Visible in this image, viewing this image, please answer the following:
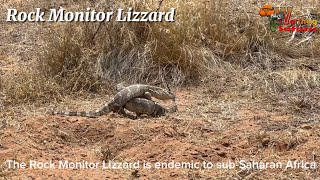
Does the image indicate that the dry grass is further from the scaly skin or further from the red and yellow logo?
→ the scaly skin

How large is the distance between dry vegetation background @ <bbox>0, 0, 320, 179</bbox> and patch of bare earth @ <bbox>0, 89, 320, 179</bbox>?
0.54 m

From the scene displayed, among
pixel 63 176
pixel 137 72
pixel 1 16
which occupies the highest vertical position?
pixel 1 16

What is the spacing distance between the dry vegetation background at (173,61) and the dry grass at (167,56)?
0.04ft

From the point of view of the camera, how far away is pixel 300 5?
904 cm

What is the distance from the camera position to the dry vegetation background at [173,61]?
261 inches

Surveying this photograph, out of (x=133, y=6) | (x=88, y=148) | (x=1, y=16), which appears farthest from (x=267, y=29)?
(x=1, y=16)

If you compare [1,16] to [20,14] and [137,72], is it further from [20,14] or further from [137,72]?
[137,72]

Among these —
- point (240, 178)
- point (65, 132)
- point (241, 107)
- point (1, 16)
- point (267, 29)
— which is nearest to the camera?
point (240, 178)

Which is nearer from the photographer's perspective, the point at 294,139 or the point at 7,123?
the point at 294,139

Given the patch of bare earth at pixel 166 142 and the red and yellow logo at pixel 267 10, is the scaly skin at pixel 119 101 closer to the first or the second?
the patch of bare earth at pixel 166 142

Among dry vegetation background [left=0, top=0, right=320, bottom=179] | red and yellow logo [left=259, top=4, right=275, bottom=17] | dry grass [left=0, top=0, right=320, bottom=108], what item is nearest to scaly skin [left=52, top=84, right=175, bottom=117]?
dry vegetation background [left=0, top=0, right=320, bottom=179]

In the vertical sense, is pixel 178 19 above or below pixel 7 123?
above

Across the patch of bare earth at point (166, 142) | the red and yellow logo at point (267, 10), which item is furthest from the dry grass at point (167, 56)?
the patch of bare earth at point (166, 142)

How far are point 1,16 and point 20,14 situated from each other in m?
0.52
